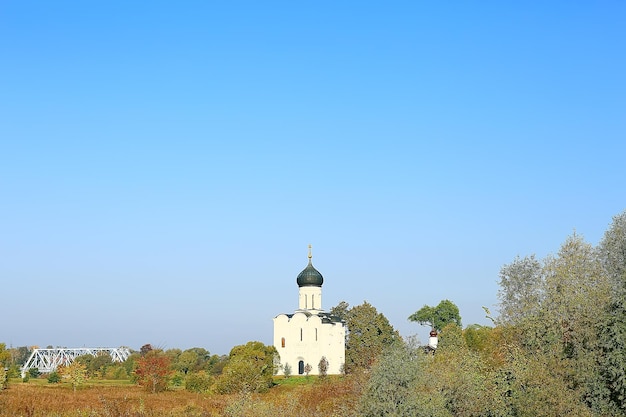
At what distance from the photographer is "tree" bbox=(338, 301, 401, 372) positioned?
91.0 m

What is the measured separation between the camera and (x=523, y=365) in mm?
33375

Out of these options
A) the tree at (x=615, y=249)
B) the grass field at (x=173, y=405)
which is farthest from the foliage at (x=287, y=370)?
the tree at (x=615, y=249)

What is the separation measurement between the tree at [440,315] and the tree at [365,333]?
64.2 ft

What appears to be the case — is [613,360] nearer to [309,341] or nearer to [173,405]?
[173,405]

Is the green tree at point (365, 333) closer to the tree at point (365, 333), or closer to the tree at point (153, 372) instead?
the tree at point (365, 333)

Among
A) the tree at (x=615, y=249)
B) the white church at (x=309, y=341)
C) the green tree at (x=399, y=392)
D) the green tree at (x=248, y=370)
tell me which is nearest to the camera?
the green tree at (x=399, y=392)

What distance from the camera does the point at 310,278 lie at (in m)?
92.2

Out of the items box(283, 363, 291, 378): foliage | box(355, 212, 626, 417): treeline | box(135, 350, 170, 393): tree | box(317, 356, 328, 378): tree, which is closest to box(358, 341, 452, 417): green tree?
box(355, 212, 626, 417): treeline

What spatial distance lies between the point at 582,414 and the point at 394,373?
734 centimetres

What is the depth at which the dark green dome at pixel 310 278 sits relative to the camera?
92.2 meters

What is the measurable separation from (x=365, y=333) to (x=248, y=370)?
32.6 meters

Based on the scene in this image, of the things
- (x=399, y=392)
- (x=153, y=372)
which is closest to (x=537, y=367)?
(x=399, y=392)

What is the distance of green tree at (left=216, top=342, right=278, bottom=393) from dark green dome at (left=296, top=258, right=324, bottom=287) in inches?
392

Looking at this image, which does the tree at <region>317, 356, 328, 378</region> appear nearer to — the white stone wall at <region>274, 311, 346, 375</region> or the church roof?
the white stone wall at <region>274, 311, 346, 375</region>
